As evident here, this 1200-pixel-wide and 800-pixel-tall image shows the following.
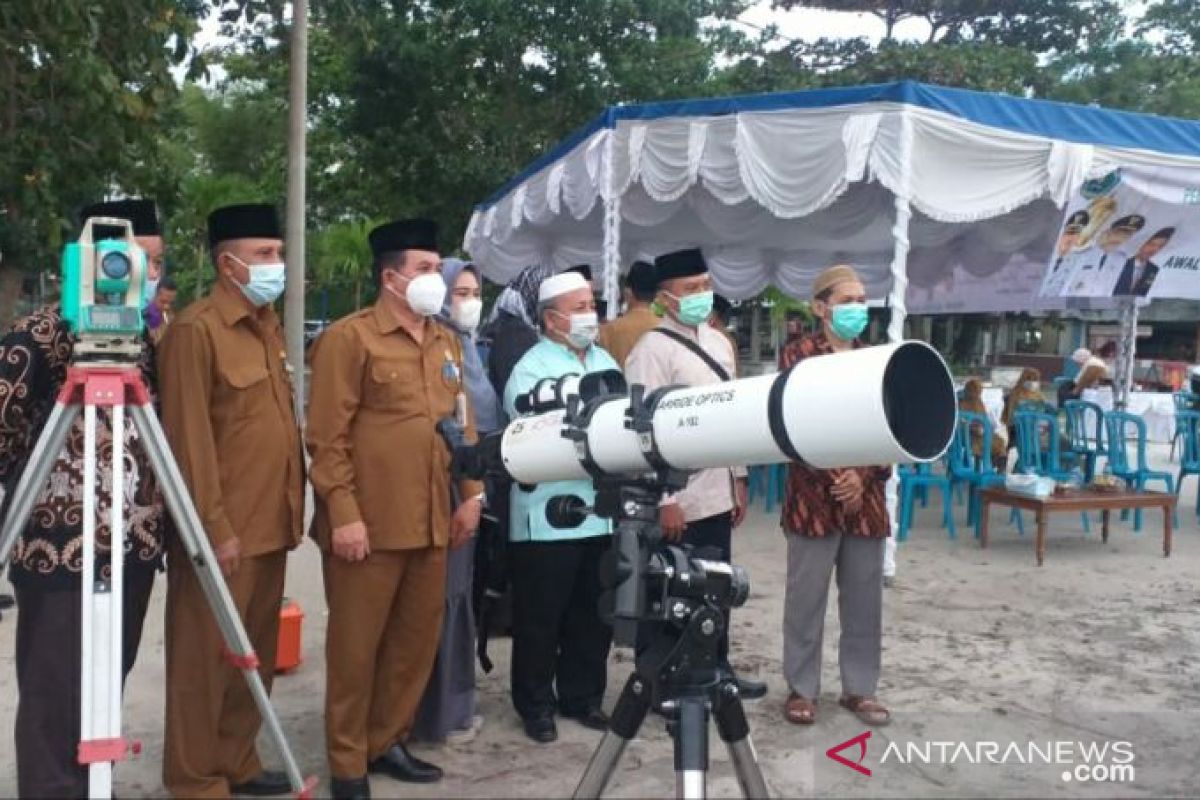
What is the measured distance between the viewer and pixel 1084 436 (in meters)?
8.32

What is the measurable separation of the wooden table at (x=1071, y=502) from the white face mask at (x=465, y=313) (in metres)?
4.33

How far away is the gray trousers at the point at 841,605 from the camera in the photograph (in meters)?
3.89

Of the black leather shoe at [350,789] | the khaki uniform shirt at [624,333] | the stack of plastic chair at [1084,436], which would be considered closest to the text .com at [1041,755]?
the black leather shoe at [350,789]

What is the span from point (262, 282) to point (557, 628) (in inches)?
61.7

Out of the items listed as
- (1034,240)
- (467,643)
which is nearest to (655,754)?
(467,643)

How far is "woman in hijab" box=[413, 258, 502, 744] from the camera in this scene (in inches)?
142

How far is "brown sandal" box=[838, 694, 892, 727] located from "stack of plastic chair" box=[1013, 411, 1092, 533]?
Answer: 3.85 m

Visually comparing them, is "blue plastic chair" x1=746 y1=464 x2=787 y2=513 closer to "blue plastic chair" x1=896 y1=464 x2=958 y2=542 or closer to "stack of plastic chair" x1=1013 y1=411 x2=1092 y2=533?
"blue plastic chair" x1=896 y1=464 x2=958 y2=542

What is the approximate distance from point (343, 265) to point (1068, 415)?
15457 mm

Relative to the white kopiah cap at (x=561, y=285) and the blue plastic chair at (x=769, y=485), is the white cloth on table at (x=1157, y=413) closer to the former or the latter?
the blue plastic chair at (x=769, y=485)

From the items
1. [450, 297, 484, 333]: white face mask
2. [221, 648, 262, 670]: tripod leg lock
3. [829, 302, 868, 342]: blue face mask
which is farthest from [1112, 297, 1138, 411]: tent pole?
[221, 648, 262, 670]: tripod leg lock

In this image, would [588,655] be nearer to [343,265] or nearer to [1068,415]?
[1068,415]

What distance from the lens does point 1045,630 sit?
17.2 feet

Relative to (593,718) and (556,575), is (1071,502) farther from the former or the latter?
(556,575)
